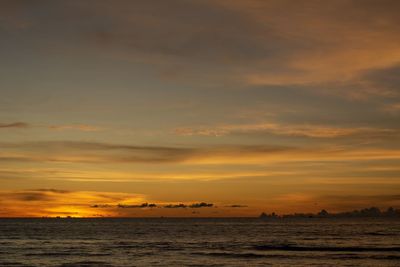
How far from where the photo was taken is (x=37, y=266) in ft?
172

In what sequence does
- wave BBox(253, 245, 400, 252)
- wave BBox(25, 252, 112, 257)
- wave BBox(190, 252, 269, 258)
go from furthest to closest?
wave BBox(253, 245, 400, 252) < wave BBox(25, 252, 112, 257) < wave BBox(190, 252, 269, 258)

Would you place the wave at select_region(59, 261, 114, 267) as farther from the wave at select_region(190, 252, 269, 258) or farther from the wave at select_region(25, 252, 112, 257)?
the wave at select_region(190, 252, 269, 258)

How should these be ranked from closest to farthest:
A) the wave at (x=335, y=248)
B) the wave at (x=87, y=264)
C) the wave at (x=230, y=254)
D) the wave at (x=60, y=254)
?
the wave at (x=87, y=264) → the wave at (x=230, y=254) → the wave at (x=60, y=254) → the wave at (x=335, y=248)

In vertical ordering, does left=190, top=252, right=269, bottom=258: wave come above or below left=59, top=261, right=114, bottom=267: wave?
below

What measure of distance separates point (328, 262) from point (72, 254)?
105ft

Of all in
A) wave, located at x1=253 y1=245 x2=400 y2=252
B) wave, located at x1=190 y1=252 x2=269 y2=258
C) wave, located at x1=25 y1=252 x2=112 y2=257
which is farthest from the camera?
wave, located at x1=253 y1=245 x2=400 y2=252

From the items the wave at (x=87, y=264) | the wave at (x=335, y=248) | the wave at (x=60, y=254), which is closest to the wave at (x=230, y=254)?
the wave at (x=335, y=248)

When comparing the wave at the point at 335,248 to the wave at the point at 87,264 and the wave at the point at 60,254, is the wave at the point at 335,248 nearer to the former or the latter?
the wave at the point at 60,254

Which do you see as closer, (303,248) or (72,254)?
(72,254)

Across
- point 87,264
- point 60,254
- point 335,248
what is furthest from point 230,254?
point 60,254

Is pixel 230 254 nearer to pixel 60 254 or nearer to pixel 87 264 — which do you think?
pixel 87 264

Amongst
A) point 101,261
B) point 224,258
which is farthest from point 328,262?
point 101,261

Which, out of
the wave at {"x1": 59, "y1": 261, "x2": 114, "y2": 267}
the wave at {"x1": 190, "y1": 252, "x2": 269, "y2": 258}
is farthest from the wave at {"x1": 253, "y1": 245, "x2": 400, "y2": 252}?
the wave at {"x1": 59, "y1": 261, "x2": 114, "y2": 267}

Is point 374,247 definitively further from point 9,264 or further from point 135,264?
point 9,264
